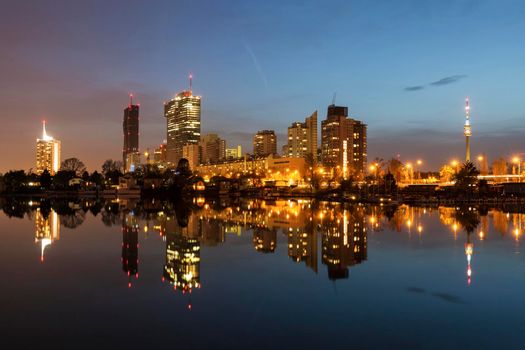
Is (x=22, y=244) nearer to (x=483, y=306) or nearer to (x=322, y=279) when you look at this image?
(x=322, y=279)

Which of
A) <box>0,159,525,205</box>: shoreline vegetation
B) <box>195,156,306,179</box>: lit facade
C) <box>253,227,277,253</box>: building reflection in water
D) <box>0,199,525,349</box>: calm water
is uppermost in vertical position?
<box>195,156,306,179</box>: lit facade

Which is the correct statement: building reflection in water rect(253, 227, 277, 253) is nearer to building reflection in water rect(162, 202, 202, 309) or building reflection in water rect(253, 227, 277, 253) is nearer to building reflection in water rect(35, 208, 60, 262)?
building reflection in water rect(162, 202, 202, 309)

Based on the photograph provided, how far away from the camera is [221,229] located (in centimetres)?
2984

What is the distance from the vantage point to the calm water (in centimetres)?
940

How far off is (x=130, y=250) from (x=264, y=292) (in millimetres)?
9846

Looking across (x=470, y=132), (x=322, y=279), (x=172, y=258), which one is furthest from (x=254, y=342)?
(x=470, y=132)

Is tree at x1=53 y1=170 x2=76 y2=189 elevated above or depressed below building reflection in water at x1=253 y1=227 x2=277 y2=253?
above

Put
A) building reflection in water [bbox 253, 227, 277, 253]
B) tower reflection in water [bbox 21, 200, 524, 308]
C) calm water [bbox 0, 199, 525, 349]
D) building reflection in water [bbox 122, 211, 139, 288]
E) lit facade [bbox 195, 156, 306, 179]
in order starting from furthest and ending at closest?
lit facade [bbox 195, 156, 306, 179]
building reflection in water [bbox 253, 227, 277, 253]
tower reflection in water [bbox 21, 200, 524, 308]
building reflection in water [bbox 122, 211, 139, 288]
calm water [bbox 0, 199, 525, 349]

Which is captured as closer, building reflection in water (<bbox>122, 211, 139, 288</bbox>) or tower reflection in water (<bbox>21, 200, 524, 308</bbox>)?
building reflection in water (<bbox>122, 211, 139, 288</bbox>)

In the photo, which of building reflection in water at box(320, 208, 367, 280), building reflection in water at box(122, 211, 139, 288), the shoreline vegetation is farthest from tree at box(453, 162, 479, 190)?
building reflection in water at box(122, 211, 139, 288)

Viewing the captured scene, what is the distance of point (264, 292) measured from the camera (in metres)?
13.1

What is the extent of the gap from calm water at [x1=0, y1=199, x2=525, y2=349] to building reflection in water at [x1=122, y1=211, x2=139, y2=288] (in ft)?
0.27

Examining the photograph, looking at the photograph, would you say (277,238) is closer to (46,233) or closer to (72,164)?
(46,233)

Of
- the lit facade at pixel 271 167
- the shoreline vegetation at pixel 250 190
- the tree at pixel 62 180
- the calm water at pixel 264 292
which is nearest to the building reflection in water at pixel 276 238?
the calm water at pixel 264 292
